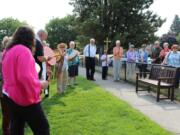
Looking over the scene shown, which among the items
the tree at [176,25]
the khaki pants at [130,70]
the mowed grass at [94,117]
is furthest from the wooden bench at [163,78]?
the tree at [176,25]

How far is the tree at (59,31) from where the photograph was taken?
82.9m

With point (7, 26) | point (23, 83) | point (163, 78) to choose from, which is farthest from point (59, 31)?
point (23, 83)

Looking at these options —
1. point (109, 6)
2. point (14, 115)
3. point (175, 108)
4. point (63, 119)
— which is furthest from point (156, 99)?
point (109, 6)

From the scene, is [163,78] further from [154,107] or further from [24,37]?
[24,37]

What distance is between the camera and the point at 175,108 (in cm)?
1041

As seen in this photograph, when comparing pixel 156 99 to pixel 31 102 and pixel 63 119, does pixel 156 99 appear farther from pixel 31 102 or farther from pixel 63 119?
pixel 31 102

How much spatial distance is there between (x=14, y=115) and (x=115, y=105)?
581cm

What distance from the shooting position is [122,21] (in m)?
33.5

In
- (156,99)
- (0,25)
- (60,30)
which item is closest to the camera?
(156,99)

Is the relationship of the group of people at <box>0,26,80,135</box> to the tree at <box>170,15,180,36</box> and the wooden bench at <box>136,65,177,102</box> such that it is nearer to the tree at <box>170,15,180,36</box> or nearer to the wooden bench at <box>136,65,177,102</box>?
the wooden bench at <box>136,65,177,102</box>

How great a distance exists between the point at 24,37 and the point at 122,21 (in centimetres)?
2917

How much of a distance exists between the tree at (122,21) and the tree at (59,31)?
47.8m

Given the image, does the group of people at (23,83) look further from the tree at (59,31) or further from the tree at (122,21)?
the tree at (59,31)

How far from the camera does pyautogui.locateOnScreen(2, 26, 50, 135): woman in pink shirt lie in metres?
4.58
